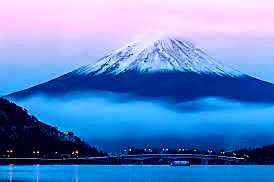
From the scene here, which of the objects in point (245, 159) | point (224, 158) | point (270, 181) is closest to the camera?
point (270, 181)

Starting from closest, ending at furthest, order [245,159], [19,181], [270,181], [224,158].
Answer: [19,181]
[270,181]
[224,158]
[245,159]

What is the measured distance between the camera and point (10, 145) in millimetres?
132250

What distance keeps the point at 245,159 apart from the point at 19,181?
71.9 meters

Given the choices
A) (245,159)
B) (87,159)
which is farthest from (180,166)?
(87,159)

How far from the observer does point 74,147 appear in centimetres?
14188

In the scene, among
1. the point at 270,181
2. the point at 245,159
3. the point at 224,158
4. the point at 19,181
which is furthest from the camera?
the point at 245,159

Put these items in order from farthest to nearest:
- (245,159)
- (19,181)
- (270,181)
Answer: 1. (245,159)
2. (270,181)
3. (19,181)

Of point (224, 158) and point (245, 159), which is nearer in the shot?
point (224, 158)

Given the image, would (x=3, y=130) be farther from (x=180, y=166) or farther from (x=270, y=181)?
(x=270, y=181)

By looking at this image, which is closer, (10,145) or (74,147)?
(10,145)

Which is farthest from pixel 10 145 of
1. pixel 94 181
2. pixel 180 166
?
pixel 94 181

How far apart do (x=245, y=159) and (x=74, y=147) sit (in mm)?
25486

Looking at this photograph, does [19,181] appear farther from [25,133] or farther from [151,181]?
[25,133]

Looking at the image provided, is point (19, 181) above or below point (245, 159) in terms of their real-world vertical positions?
below
